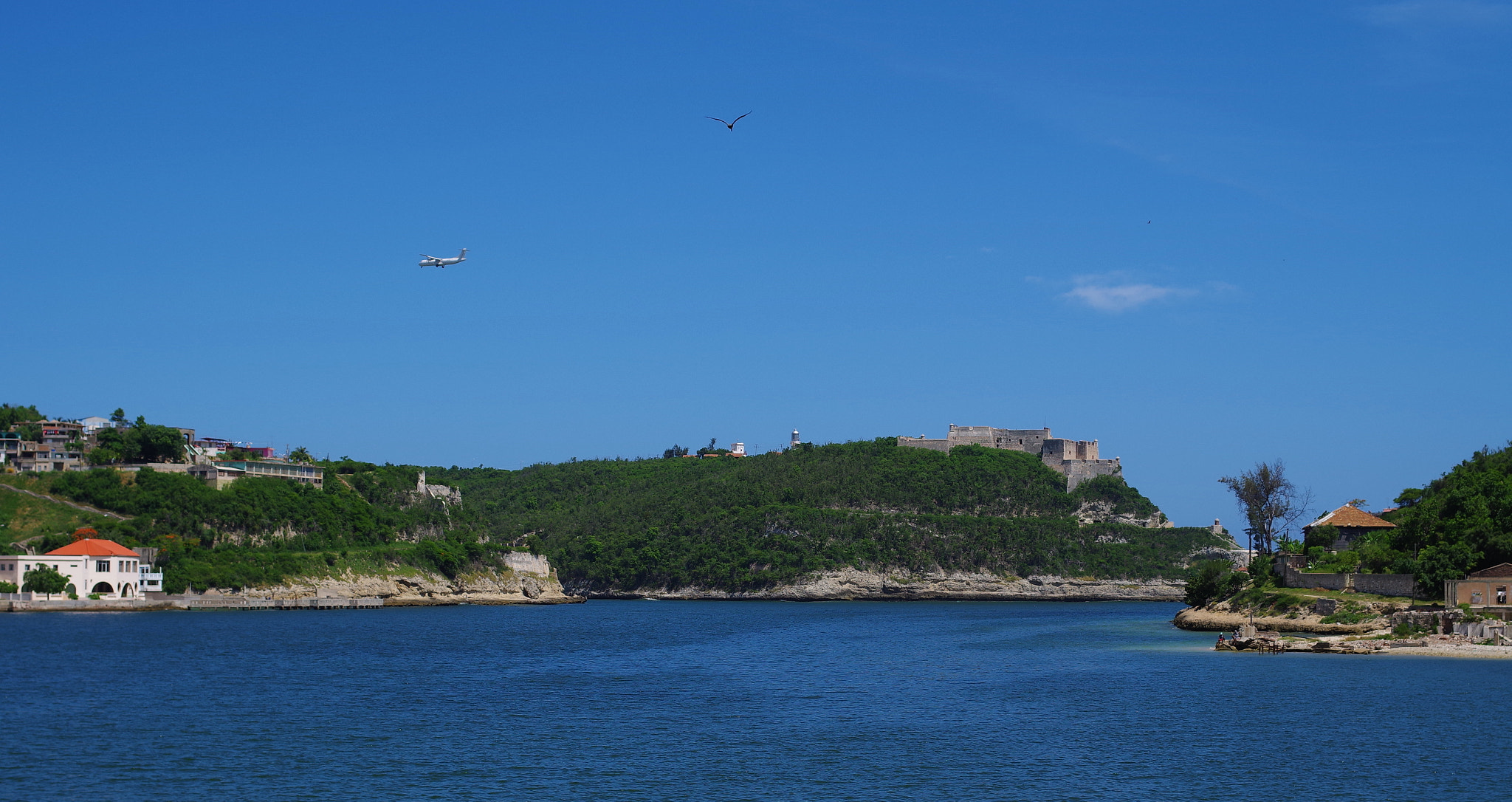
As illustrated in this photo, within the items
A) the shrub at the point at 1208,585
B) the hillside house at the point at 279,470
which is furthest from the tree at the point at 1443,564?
the hillside house at the point at 279,470

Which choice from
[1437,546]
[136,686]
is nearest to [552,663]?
[136,686]

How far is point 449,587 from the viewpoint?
120 meters

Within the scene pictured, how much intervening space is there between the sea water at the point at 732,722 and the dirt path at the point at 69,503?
120 ft

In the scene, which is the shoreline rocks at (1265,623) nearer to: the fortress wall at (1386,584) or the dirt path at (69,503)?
the fortress wall at (1386,584)

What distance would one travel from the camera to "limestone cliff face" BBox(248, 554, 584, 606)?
4092 inches

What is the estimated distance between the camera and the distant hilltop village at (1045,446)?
16688 cm

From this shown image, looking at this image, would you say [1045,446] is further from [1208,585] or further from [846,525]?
[1208,585]

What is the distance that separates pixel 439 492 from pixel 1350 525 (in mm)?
97782

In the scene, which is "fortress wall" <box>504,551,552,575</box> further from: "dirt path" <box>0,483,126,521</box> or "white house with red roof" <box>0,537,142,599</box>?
"white house with red roof" <box>0,537,142,599</box>

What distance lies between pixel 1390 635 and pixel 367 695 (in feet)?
137

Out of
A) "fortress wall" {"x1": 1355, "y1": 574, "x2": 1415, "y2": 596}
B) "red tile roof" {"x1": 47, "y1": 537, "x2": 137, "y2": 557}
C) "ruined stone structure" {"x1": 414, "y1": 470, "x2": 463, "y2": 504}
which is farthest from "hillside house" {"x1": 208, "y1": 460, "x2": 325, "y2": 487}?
"fortress wall" {"x1": 1355, "y1": 574, "x2": 1415, "y2": 596}

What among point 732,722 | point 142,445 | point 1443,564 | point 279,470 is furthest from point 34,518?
point 1443,564

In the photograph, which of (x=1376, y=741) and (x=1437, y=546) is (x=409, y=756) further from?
(x=1437, y=546)

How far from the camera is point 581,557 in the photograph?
156750 mm
